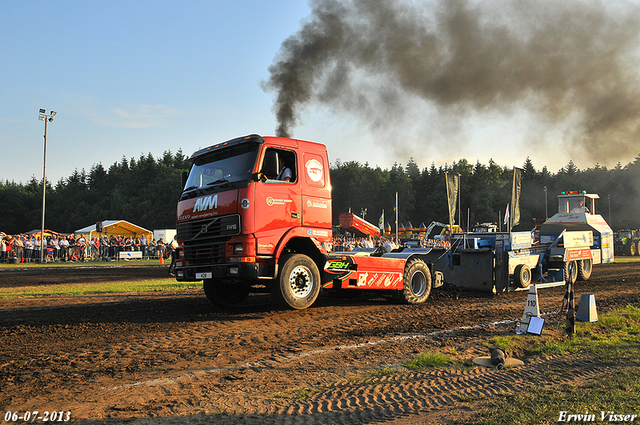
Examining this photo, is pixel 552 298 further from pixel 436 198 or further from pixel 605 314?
pixel 436 198

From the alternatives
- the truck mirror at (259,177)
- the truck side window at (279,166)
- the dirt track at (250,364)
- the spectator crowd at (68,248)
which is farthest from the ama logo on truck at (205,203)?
the spectator crowd at (68,248)

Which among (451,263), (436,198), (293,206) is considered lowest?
(451,263)

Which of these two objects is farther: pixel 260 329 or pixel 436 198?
pixel 436 198

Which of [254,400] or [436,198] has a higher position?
[436,198]

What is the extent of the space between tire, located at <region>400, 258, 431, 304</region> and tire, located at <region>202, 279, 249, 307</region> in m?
3.65

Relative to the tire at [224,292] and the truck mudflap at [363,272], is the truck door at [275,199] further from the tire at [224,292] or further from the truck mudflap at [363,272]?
the tire at [224,292]

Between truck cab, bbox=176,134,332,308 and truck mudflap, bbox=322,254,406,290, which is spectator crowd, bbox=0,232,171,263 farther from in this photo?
truck mudflap, bbox=322,254,406,290

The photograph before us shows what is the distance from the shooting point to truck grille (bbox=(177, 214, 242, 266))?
8.42m

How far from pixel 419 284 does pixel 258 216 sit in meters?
4.89

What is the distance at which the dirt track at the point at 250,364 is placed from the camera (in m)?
4.14

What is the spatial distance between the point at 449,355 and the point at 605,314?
16.6ft

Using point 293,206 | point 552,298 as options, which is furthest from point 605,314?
point 293,206

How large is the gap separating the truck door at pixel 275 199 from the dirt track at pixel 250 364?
159 cm

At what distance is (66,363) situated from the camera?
5.53 m
